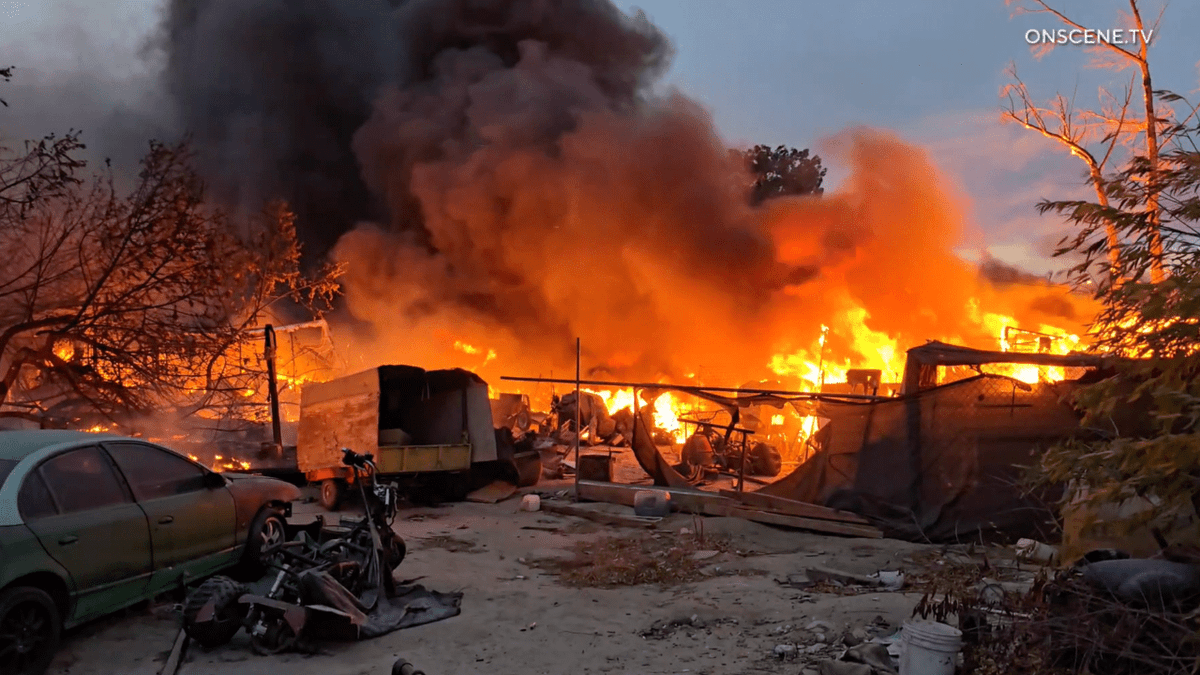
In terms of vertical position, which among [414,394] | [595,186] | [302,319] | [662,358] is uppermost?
[595,186]

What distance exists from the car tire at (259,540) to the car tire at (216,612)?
1.09m

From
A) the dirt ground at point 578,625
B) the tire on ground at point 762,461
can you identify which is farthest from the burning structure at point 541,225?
the dirt ground at point 578,625

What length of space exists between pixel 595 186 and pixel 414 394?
561 inches

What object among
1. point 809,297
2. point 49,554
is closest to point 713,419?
point 809,297

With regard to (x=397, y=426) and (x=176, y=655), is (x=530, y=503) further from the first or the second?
(x=176, y=655)

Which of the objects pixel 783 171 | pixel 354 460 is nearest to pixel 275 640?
pixel 354 460

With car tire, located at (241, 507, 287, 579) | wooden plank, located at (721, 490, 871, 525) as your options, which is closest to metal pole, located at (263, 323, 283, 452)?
car tire, located at (241, 507, 287, 579)

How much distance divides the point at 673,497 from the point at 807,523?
2243mm

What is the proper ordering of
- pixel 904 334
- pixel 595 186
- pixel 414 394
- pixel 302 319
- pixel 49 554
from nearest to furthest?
pixel 49 554 → pixel 414 394 → pixel 904 334 → pixel 595 186 → pixel 302 319

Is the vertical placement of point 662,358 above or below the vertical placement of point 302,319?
below

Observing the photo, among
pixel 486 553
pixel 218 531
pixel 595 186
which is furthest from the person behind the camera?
pixel 595 186

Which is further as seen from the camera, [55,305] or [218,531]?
[55,305]

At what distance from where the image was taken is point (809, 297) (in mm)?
26312

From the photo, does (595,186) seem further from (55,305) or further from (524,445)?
(55,305)
